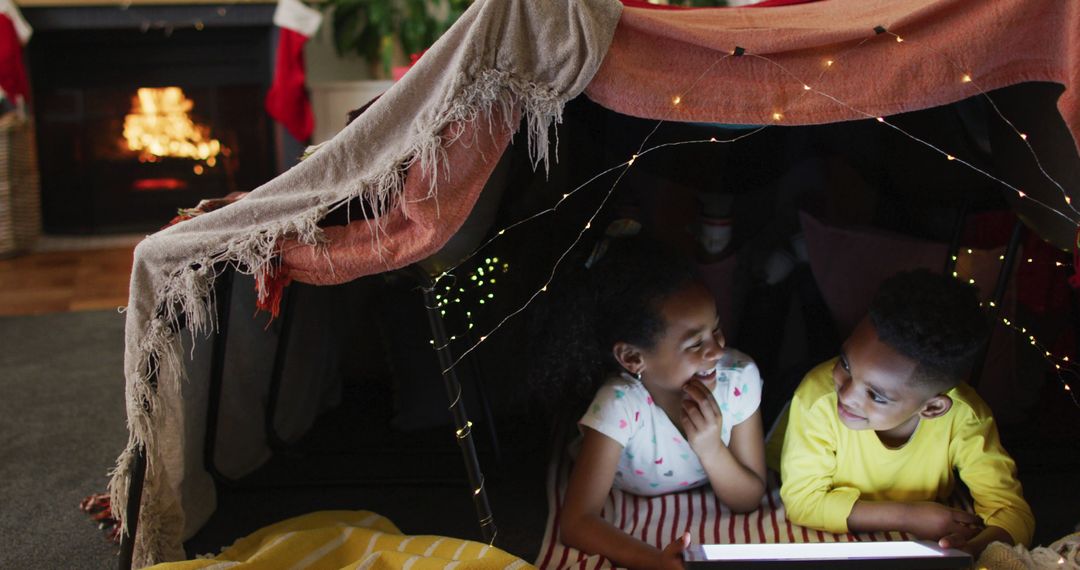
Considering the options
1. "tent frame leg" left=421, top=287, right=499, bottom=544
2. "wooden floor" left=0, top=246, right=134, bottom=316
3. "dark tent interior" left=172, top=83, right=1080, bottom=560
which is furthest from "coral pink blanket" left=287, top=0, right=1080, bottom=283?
"wooden floor" left=0, top=246, right=134, bottom=316

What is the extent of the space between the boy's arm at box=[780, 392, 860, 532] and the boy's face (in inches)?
1.5

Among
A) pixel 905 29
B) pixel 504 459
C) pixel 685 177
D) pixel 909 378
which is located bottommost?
pixel 504 459

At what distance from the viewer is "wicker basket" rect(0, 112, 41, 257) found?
123 inches

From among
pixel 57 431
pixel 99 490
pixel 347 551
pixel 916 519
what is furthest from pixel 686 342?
pixel 57 431

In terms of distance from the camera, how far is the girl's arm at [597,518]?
1.16 metres

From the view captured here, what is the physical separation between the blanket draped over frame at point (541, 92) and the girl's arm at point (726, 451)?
1.37 feet

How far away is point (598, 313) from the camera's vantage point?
1367mm

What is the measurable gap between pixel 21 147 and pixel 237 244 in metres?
2.63

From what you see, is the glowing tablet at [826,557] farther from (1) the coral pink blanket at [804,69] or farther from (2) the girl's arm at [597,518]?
(1) the coral pink blanket at [804,69]

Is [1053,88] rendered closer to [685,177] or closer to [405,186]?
[685,177]

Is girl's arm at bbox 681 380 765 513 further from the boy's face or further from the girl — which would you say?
the boy's face

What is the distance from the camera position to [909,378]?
1161mm

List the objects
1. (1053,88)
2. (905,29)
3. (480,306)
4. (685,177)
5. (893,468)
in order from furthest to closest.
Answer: (685,177), (480,306), (893,468), (1053,88), (905,29)

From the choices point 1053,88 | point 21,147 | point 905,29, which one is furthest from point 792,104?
point 21,147
